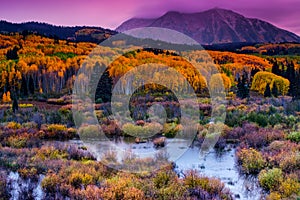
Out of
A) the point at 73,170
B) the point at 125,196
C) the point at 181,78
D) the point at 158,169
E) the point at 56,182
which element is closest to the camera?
the point at 125,196

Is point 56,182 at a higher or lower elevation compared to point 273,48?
lower

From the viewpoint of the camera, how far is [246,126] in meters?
26.5

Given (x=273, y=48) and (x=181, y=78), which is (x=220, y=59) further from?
(x=181, y=78)

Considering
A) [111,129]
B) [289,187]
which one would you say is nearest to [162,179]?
[289,187]

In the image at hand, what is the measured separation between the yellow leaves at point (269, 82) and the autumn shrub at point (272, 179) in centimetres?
4653

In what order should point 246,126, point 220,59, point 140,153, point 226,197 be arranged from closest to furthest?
point 226,197 → point 140,153 → point 246,126 → point 220,59

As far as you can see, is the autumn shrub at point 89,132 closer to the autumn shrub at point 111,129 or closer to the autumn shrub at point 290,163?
the autumn shrub at point 111,129

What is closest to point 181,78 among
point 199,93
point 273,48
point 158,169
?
point 199,93

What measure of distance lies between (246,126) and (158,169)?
11.8 metres

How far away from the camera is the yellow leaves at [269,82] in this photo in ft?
195

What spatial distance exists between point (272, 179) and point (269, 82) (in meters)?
49.6

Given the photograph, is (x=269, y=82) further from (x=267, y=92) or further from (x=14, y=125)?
(x=14, y=125)

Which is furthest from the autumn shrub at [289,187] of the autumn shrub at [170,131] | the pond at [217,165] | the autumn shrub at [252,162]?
the autumn shrub at [170,131]

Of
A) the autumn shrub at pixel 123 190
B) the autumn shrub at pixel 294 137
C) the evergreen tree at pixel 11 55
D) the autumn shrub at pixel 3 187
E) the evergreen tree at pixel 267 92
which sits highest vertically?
the evergreen tree at pixel 11 55
